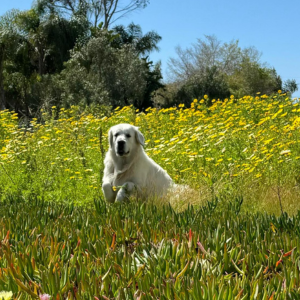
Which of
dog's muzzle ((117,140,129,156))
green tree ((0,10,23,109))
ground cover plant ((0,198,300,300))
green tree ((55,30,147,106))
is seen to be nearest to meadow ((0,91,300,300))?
ground cover plant ((0,198,300,300))

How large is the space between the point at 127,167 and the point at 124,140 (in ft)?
1.25

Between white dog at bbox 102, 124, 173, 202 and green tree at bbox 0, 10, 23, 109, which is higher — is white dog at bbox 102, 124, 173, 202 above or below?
below

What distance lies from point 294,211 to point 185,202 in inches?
49.1

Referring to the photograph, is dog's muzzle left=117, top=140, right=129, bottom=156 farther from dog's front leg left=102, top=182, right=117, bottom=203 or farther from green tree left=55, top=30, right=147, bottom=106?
green tree left=55, top=30, right=147, bottom=106

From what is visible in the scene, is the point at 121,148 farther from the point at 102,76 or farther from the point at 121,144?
the point at 102,76

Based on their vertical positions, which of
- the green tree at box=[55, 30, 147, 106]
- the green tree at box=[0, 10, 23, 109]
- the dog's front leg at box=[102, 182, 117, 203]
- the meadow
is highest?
the green tree at box=[0, 10, 23, 109]

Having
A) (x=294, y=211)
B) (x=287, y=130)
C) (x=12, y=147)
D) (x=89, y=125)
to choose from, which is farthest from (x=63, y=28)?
(x=294, y=211)

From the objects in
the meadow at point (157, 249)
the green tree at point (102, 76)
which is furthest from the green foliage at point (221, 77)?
the meadow at point (157, 249)

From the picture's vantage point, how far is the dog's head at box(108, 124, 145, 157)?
578 centimetres

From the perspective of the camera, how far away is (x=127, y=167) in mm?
5891

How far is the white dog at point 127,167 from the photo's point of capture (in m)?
5.80

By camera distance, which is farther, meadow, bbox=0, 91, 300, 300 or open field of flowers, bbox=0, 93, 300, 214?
open field of flowers, bbox=0, 93, 300, 214

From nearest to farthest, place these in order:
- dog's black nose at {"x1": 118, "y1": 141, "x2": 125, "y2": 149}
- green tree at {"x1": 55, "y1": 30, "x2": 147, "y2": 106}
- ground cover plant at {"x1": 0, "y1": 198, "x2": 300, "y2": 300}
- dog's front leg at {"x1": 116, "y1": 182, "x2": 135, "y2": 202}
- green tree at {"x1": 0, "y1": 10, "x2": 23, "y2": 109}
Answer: ground cover plant at {"x1": 0, "y1": 198, "x2": 300, "y2": 300}
dog's front leg at {"x1": 116, "y1": 182, "x2": 135, "y2": 202}
dog's black nose at {"x1": 118, "y1": 141, "x2": 125, "y2": 149}
green tree at {"x1": 55, "y1": 30, "x2": 147, "y2": 106}
green tree at {"x1": 0, "y1": 10, "x2": 23, "y2": 109}

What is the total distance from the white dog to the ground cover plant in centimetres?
182
